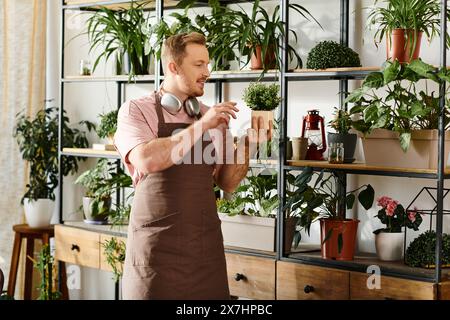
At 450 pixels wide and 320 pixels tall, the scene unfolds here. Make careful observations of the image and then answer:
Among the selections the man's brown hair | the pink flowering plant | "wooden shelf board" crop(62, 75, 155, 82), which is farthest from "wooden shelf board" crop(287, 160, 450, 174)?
"wooden shelf board" crop(62, 75, 155, 82)

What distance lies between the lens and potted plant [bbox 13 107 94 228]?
535cm

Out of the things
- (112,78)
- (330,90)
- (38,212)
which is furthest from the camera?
(38,212)

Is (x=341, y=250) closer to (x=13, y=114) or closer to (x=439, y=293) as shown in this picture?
(x=439, y=293)

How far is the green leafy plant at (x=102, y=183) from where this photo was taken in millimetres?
4891

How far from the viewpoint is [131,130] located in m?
3.27

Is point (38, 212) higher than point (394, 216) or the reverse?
the reverse

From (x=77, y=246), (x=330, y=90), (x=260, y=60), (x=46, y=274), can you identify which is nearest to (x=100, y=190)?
(x=77, y=246)

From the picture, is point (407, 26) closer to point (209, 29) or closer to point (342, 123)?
point (342, 123)

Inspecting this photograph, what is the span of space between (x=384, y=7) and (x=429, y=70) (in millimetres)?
761

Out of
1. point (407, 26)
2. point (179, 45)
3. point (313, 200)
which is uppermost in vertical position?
point (407, 26)

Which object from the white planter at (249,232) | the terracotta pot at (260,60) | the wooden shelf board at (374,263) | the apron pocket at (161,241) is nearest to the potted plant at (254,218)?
the white planter at (249,232)

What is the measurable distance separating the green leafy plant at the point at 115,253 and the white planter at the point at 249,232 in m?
0.67

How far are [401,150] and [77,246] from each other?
2087mm

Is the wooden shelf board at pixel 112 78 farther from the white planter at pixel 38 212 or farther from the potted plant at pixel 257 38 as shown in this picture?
the white planter at pixel 38 212
